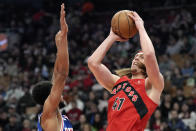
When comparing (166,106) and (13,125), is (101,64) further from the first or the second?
(13,125)

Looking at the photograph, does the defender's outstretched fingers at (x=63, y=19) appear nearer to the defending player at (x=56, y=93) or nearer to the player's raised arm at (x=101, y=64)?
the defending player at (x=56, y=93)

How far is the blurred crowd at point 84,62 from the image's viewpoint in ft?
28.7

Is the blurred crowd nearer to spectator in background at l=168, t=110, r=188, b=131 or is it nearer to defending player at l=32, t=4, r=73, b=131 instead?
spectator in background at l=168, t=110, r=188, b=131

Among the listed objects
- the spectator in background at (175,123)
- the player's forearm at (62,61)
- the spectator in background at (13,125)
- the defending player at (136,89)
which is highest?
the player's forearm at (62,61)

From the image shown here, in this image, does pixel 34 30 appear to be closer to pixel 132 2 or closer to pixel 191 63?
pixel 132 2

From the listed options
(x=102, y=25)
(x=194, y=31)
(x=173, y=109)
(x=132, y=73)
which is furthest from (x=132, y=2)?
(x=132, y=73)

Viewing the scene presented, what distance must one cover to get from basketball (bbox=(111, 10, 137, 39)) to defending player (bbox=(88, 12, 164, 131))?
0.05m

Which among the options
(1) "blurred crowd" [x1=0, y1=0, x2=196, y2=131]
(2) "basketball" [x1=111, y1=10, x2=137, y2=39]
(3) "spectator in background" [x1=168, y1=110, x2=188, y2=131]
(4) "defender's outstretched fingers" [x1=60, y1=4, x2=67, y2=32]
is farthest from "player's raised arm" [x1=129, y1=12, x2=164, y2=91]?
(3) "spectator in background" [x1=168, y1=110, x2=188, y2=131]

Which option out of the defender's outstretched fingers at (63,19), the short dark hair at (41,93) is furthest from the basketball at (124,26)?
the short dark hair at (41,93)

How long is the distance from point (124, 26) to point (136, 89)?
559mm

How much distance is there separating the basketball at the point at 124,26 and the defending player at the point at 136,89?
46 millimetres

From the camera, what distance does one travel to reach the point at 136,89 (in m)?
3.09

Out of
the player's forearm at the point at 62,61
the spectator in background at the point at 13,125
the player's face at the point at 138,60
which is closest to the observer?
the player's forearm at the point at 62,61

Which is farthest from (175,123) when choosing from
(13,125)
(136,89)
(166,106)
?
(136,89)
